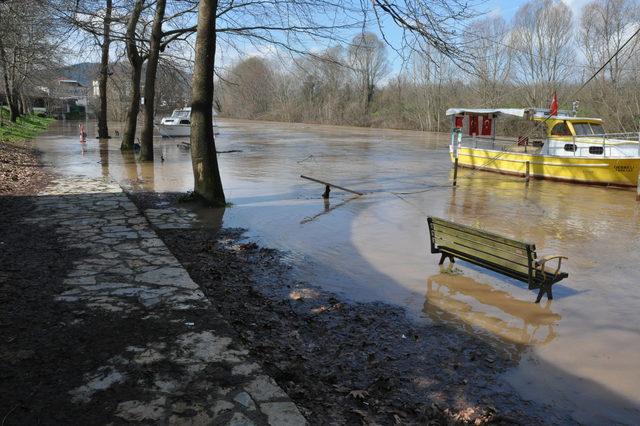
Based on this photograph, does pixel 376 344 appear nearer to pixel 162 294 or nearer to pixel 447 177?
pixel 162 294

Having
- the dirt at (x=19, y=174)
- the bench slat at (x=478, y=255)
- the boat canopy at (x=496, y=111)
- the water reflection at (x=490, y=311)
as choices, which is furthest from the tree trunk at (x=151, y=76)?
the water reflection at (x=490, y=311)

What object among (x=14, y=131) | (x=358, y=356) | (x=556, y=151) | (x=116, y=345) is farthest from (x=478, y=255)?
(x=14, y=131)

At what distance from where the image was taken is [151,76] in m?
18.6

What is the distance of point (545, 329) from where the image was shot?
19.3 ft

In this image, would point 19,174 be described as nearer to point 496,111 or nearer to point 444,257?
point 444,257

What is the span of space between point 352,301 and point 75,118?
78016 mm

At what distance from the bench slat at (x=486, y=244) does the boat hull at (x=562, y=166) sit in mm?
13813

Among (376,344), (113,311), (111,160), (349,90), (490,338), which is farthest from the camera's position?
(349,90)

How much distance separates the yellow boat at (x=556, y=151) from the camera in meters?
18.8

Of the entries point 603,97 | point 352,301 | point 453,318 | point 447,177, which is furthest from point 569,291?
point 603,97

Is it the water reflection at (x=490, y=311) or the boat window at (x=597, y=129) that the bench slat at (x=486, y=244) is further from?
the boat window at (x=597, y=129)

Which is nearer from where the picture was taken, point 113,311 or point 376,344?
point 113,311

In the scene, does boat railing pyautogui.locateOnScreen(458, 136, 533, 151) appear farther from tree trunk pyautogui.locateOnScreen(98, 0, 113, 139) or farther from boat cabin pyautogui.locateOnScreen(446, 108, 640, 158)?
tree trunk pyautogui.locateOnScreen(98, 0, 113, 139)

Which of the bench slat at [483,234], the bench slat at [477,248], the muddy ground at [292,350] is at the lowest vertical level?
the muddy ground at [292,350]
